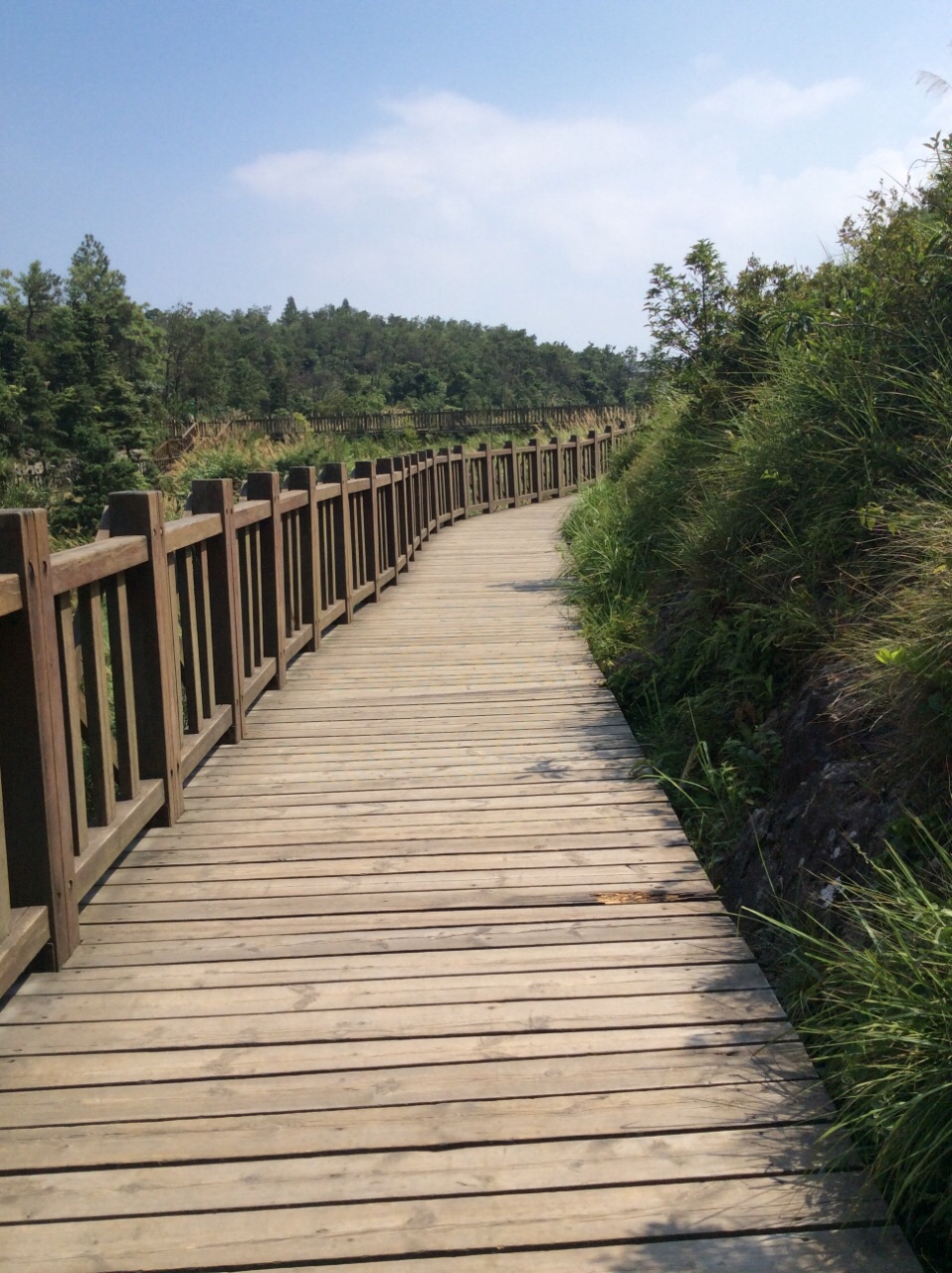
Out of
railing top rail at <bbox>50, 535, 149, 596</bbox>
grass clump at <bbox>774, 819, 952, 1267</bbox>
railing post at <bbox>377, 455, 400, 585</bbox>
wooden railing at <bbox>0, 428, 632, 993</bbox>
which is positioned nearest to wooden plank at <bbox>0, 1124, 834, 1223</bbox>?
grass clump at <bbox>774, 819, 952, 1267</bbox>

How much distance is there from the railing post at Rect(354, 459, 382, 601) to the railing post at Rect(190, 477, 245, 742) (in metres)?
4.33

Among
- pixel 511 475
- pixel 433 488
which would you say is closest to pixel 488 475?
pixel 511 475

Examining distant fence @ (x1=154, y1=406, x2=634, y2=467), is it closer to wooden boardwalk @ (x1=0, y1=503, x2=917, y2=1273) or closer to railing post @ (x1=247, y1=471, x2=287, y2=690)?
railing post @ (x1=247, y1=471, x2=287, y2=690)

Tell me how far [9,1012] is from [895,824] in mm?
2293

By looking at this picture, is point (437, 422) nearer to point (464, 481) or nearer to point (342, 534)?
point (464, 481)

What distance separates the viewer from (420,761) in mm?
5168

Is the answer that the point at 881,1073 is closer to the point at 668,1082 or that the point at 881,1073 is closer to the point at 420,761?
the point at 668,1082

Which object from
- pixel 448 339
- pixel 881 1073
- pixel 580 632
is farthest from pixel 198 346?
pixel 881 1073

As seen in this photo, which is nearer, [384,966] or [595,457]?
[384,966]

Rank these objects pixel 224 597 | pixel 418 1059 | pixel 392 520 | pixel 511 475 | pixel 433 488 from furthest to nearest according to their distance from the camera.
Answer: pixel 511 475, pixel 433 488, pixel 392 520, pixel 224 597, pixel 418 1059

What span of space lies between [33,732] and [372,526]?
6980 mm

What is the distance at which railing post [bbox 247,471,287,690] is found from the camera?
6254mm

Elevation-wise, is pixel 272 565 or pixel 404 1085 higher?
pixel 272 565

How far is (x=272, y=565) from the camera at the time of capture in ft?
20.9
